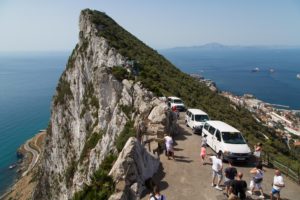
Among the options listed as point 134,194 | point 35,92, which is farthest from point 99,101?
point 35,92


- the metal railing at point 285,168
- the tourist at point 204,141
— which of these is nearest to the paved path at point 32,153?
the tourist at point 204,141

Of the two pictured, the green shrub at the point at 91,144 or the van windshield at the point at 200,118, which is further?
the green shrub at the point at 91,144

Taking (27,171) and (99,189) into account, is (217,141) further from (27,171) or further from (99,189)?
(27,171)

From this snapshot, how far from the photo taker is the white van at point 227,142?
763 inches

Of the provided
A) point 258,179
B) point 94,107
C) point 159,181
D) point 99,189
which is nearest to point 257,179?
point 258,179

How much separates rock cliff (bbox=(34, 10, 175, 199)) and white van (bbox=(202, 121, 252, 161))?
3577 millimetres

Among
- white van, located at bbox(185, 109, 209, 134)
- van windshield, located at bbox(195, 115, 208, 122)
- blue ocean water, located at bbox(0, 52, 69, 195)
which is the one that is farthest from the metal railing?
blue ocean water, located at bbox(0, 52, 69, 195)

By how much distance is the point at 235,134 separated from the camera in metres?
20.7

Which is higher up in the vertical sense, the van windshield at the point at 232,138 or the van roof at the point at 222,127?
the van roof at the point at 222,127

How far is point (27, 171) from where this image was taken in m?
90.0

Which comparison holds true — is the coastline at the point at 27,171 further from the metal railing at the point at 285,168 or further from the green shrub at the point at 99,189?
the metal railing at the point at 285,168

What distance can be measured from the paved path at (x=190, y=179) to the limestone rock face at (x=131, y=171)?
772 mm

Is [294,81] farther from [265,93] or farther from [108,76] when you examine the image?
[108,76]

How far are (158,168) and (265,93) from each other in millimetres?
160412
